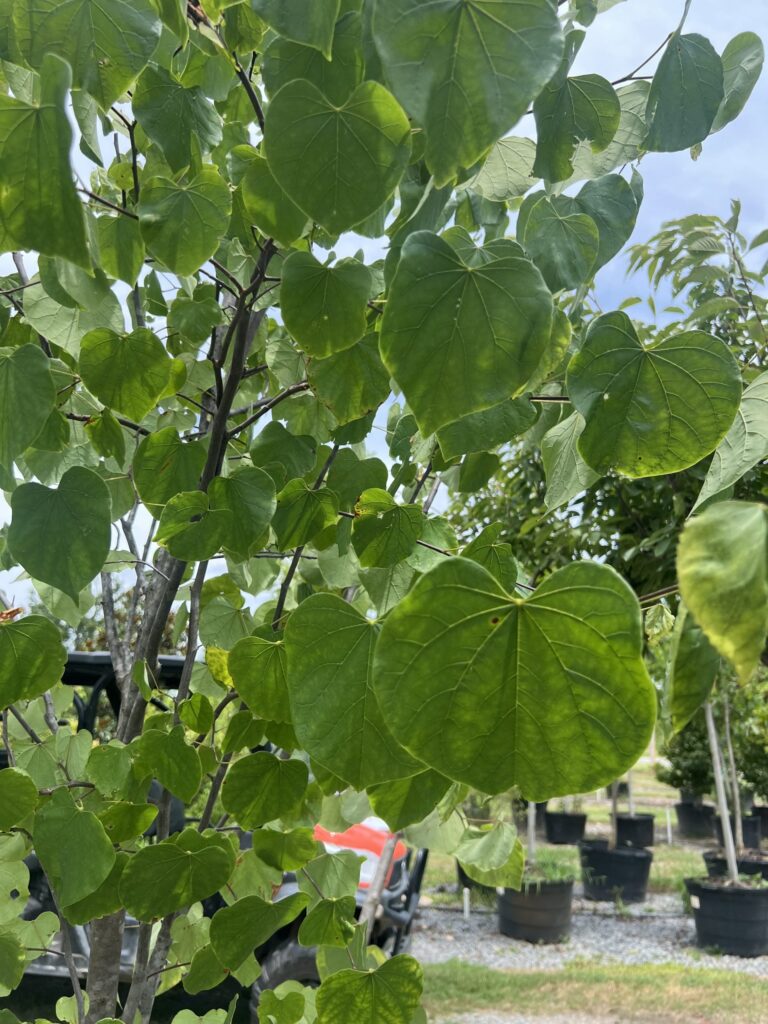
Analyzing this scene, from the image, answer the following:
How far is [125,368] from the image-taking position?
2.03ft

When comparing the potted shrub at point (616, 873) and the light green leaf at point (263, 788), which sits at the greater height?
the light green leaf at point (263, 788)

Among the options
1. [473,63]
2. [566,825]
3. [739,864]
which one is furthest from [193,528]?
[566,825]

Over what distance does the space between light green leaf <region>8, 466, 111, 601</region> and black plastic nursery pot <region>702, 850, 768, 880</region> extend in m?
5.95

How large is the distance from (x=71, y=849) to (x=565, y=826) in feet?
28.7

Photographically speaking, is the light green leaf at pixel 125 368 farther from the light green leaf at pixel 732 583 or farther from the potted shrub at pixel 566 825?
the potted shrub at pixel 566 825

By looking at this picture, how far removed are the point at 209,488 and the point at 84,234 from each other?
0.23m

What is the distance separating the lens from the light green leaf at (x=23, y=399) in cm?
57

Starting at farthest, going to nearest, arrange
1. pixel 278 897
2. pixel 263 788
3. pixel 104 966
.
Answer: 1. pixel 278 897
2. pixel 104 966
3. pixel 263 788

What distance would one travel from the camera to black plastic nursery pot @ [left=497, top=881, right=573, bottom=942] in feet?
17.3

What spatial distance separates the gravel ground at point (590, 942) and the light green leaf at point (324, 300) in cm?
483

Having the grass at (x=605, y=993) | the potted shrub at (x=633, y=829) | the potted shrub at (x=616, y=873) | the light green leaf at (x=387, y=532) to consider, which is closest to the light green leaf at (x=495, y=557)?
the light green leaf at (x=387, y=532)

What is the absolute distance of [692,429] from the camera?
501mm

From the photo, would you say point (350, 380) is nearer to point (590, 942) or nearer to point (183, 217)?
point (183, 217)

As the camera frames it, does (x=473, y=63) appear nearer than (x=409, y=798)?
Yes
